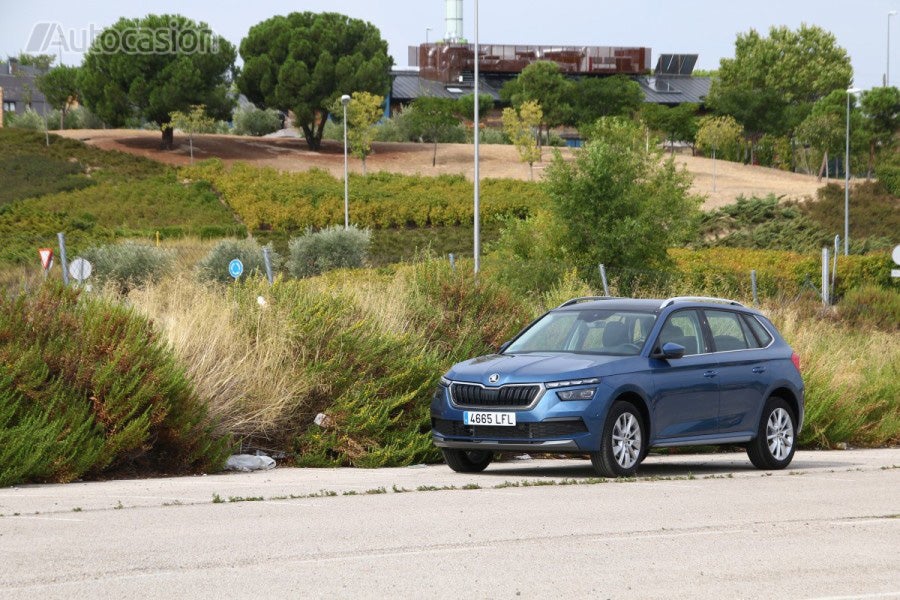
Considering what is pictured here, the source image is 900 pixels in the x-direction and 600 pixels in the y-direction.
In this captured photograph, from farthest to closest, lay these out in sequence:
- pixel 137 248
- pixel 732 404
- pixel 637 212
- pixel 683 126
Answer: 1. pixel 683 126
2. pixel 137 248
3. pixel 637 212
4. pixel 732 404

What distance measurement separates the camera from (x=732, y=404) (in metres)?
14.5

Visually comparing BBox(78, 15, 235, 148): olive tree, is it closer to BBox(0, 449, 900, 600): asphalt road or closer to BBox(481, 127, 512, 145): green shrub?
BBox(481, 127, 512, 145): green shrub

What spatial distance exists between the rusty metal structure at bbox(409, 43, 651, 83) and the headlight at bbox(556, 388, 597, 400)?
5162 inches

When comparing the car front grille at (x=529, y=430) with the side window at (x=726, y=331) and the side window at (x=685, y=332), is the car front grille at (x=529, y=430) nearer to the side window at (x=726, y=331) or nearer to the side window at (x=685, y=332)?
the side window at (x=685, y=332)

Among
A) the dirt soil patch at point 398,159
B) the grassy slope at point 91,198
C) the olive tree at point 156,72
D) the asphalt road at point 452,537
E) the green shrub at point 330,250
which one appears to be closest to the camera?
the asphalt road at point 452,537

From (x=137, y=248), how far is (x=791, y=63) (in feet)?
344

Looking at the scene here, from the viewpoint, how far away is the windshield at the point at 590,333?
45.6 ft

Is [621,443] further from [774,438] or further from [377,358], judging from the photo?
[377,358]

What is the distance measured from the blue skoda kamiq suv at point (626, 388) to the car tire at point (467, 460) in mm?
13

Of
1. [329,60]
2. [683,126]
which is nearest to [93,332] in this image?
[329,60]

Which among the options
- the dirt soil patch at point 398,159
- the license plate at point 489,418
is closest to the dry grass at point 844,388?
the license plate at point 489,418

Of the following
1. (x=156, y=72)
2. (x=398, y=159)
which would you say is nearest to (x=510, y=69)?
(x=398, y=159)

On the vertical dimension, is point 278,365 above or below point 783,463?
above

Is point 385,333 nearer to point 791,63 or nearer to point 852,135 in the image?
point 852,135
